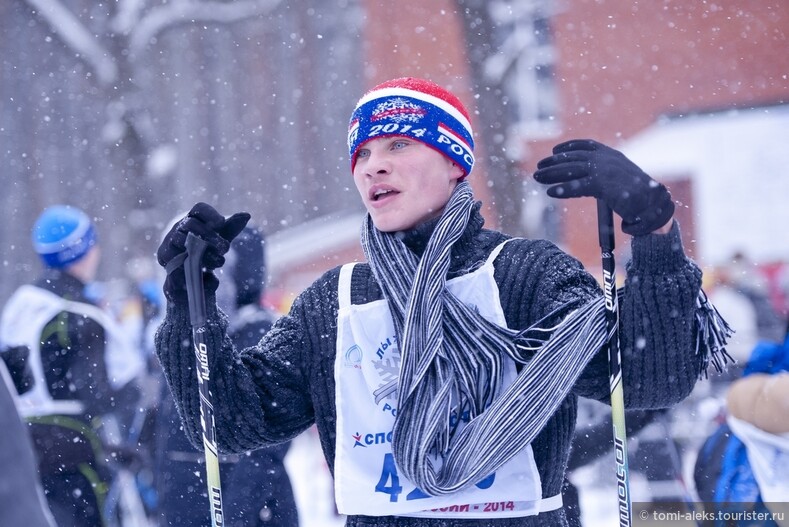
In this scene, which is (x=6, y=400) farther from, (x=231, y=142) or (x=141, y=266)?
(x=231, y=142)

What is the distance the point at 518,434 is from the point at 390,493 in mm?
320

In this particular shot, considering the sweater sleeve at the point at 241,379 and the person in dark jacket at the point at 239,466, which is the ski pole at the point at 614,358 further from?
the person in dark jacket at the point at 239,466

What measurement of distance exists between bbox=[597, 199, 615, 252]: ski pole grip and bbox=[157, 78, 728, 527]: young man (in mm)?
84

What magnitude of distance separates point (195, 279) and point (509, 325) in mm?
699

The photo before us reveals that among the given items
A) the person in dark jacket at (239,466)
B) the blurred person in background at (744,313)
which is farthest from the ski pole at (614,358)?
the blurred person in background at (744,313)

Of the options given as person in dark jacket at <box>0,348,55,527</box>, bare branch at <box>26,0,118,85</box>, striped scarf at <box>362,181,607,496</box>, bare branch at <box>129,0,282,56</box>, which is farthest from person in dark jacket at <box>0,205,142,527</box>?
bare branch at <box>129,0,282,56</box>

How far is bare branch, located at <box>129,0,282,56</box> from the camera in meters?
14.5

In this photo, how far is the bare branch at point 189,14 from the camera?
47.6 feet

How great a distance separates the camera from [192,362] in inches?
82.3

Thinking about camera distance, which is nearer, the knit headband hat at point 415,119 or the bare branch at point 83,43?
the knit headband hat at point 415,119

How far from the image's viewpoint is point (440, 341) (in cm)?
192

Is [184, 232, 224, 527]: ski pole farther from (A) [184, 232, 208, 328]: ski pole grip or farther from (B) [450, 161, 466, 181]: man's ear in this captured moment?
(B) [450, 161, 466, 181]: man's ear

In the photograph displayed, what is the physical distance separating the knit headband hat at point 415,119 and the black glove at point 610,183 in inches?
13.2

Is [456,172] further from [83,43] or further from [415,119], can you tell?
[83,43]
